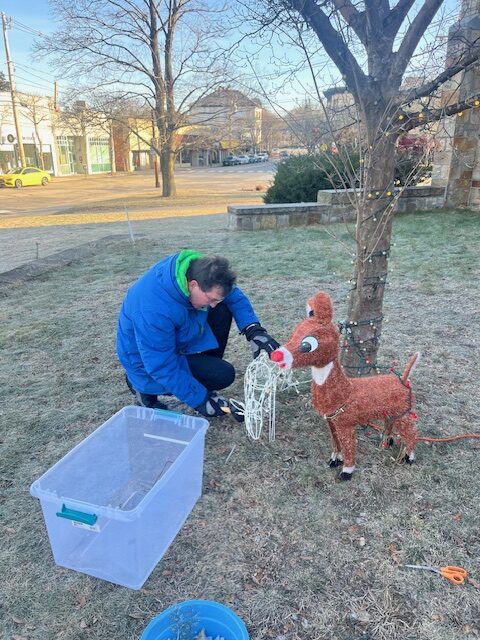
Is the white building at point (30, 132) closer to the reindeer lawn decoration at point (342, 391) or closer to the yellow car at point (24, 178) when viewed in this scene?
the yellow car at point (24, 178)

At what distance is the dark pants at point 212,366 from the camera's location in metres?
2.79

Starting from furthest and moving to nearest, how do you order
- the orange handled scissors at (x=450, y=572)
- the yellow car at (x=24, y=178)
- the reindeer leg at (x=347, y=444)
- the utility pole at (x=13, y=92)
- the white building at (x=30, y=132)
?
the white building at (x=30, y=132)
the utility pole at (x=13, y=92)
the yellow car at (x=24, y=178)
the reindeer leg at (x=347, y=444)
the orange handled scissors at (x=450, y=572)

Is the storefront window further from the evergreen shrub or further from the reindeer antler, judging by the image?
the reindeer antler

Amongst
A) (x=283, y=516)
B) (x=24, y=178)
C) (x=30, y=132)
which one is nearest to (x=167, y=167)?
(x=24, y=178)

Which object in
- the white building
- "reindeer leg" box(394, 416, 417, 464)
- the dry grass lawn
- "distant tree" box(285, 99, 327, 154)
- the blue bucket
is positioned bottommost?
the dry grass lawn

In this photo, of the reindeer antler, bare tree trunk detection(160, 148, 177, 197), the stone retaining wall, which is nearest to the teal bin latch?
the reindeer antler

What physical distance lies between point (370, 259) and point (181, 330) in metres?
1.10

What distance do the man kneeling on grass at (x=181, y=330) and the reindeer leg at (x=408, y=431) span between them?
82 centimetres

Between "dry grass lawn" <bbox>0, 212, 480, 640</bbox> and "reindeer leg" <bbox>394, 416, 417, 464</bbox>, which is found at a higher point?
"reindeer leg" <bbox>394, 416, 417, 464</bbox>

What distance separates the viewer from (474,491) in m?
2.19

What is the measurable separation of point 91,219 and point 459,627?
1312 cm

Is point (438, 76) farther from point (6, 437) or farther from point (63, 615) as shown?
point (6, 437)

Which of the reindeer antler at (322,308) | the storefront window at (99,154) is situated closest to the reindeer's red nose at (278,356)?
the reindeer antler at (322,308)

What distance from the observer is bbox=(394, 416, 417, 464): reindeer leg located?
2248mm
